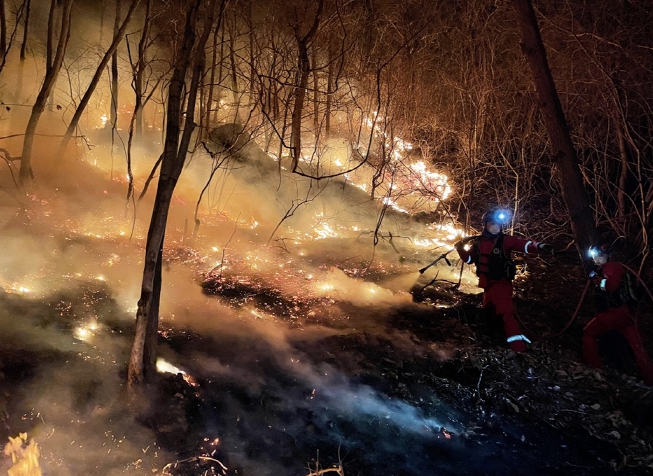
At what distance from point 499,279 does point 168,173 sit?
513cm

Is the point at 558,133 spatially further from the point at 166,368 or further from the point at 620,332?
the point at 166,368

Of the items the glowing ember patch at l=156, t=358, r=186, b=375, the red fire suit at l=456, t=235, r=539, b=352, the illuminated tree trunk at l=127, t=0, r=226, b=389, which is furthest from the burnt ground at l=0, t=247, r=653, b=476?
the illuminated tree trunk at l=127, t=0, r=226, b=389

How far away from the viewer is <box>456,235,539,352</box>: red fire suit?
20.5ft

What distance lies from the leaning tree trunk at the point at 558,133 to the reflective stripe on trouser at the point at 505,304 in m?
1.20

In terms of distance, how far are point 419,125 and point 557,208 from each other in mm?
4929

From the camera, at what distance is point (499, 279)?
659 cm

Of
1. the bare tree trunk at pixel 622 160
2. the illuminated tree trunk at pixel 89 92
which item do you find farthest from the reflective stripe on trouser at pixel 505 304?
the illuminated tree trunk at pixel 89 92

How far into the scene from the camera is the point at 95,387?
4.39 metres

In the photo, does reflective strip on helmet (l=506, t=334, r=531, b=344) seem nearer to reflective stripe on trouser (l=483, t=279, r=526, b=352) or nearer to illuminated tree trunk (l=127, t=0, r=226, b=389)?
reflective stripe on trouser (l=483, t=279, r=526, b=352)

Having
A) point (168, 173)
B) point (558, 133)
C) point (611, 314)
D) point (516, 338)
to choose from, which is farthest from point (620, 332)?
point (168, 173)

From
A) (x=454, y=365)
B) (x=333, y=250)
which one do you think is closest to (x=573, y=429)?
(x=454, y=365)

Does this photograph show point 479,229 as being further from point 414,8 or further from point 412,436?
point 412,436

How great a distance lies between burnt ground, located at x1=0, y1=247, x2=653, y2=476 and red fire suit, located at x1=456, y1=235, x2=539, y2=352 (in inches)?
14.6

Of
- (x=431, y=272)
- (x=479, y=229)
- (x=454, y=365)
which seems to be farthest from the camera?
(x=479, y=229)
